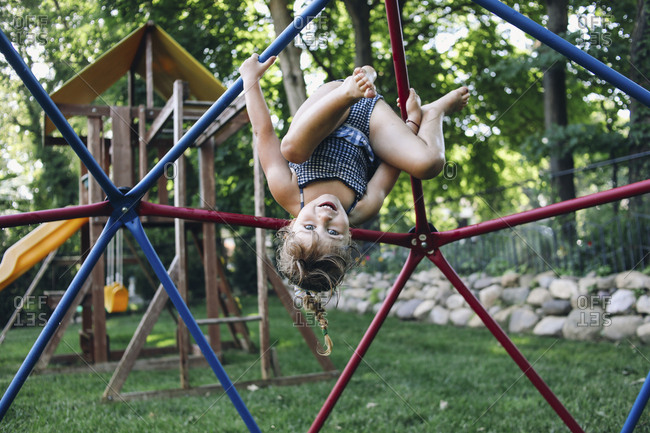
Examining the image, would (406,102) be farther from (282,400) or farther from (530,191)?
(530,191)

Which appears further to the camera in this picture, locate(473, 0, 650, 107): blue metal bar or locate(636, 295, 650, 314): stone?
locate(636, 295, 650, 314): stone

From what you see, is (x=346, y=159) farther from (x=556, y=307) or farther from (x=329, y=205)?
(x=556, y=307)

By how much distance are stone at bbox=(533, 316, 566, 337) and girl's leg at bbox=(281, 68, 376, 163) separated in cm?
453

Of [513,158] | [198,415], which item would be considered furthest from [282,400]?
[513,158]

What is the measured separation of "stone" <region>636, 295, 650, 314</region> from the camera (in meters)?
5.36

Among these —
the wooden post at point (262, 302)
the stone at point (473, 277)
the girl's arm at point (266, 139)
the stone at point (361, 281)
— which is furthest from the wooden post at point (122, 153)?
the stone at point (361, 281)

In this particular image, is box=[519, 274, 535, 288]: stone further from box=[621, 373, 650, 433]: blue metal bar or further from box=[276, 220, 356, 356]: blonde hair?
box=[276, 220, 356, 356]: blonde hair

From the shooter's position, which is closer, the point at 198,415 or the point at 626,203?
the point at 198,415

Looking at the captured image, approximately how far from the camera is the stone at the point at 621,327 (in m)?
5.36

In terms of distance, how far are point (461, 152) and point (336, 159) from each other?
8.65 m

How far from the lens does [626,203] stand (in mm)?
6930

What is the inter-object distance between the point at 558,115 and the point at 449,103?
19.0 feet

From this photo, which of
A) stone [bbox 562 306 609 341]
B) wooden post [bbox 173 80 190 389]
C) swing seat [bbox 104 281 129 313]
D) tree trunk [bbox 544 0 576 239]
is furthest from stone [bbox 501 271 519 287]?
swing seat [bbox 104 281 129 313]

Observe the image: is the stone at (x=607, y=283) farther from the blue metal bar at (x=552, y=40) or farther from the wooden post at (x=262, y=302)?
the blue metal bar at (x=552, y=40)
